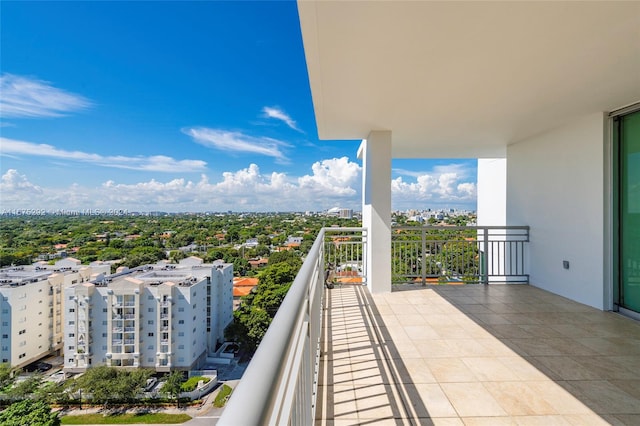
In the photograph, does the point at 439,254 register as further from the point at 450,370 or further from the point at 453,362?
the point at 450,370

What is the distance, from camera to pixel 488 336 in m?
3.27

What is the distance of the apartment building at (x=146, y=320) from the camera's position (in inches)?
211

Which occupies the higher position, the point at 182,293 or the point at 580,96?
the point at 580,96

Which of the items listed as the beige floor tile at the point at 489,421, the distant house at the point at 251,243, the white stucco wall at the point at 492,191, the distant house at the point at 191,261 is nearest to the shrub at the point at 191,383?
the distant house at the point at 191,261

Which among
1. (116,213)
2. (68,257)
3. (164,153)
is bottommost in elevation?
(68,257)

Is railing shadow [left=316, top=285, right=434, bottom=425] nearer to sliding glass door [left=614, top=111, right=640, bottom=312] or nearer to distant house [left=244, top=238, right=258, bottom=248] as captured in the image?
sliding glass door [left=614, top=111, right=640, bottom=312]

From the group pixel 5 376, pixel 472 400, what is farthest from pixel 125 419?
pixel 472 400

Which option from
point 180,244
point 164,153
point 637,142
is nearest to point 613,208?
point 637,142

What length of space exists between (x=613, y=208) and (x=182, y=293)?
22.1 ft

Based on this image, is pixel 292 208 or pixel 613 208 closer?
pixel 613 208

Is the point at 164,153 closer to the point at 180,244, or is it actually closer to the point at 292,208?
the point at 292,208

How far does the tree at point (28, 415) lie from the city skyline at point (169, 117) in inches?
228

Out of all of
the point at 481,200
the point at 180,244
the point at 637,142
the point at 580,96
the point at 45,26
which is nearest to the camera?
the point at 580,96

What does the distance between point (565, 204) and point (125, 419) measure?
7.39 meters
